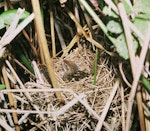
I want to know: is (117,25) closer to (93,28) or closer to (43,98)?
(93,28)

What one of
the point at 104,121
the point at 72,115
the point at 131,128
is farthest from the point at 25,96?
the point at 131,128

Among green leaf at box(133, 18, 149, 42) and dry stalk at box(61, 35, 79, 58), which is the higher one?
green leaf at box(133, 18, 149, 42)

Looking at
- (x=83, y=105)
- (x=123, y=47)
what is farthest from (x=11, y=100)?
(x=123, y=47)

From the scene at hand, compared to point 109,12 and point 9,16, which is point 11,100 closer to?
point 9,16

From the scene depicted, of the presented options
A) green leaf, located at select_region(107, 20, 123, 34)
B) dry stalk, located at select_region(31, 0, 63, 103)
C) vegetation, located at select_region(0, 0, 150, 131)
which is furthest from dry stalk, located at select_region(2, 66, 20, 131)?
green leaf, located at select_region(107, 20, 123, 34)

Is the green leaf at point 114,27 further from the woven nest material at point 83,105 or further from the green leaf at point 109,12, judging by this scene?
the woven nest material at point 83,105

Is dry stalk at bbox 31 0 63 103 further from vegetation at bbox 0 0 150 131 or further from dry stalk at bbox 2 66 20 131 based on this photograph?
dry stalk at bbox 2 66 20 131

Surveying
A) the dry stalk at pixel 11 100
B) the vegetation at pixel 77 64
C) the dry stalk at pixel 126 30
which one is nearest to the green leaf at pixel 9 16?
the vegetation at pixel 77 64

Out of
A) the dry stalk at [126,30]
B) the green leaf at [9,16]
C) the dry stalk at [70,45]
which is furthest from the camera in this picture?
the dry stalk at [70,45]
